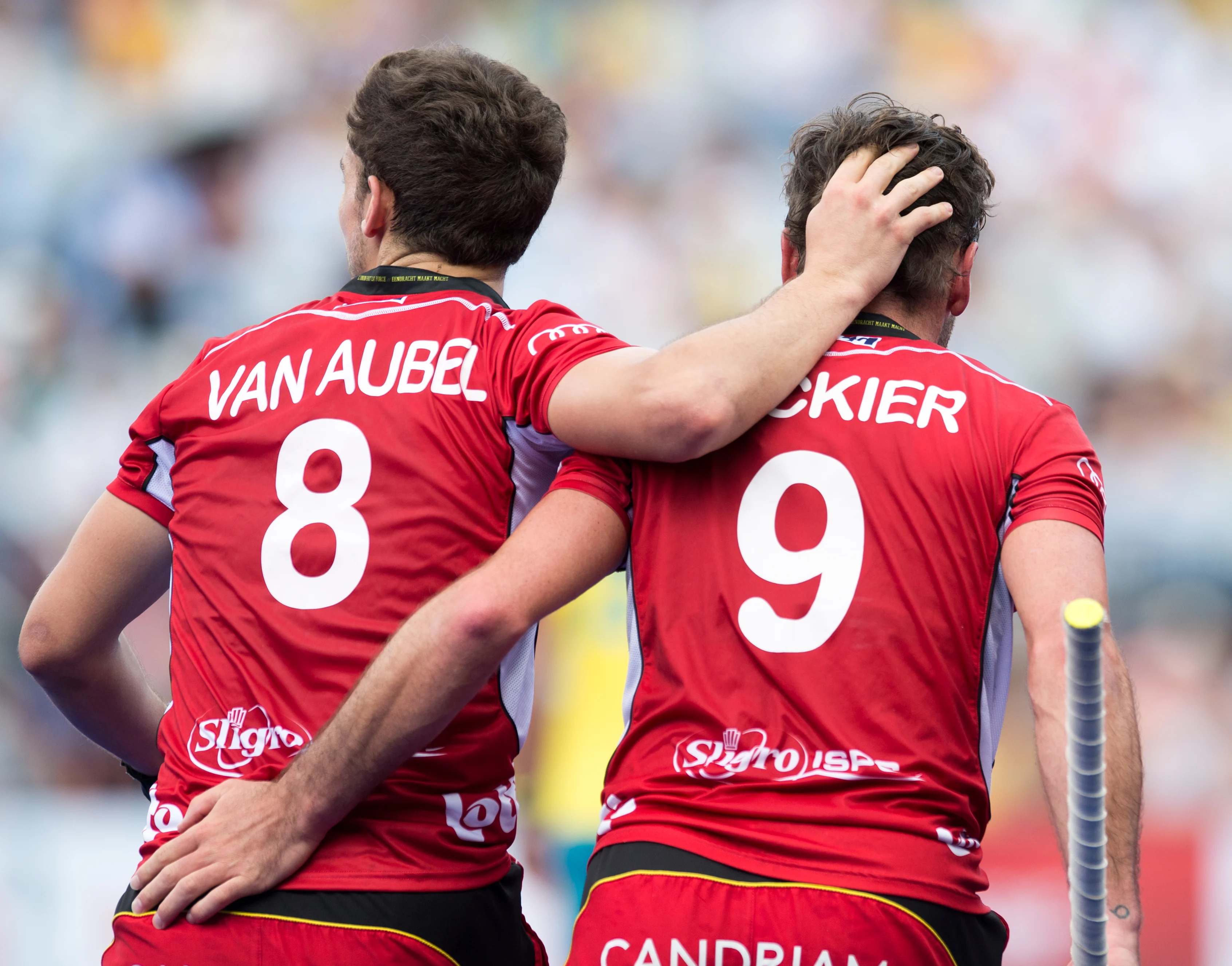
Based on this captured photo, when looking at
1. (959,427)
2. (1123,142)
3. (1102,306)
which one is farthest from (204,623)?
(1123,142)

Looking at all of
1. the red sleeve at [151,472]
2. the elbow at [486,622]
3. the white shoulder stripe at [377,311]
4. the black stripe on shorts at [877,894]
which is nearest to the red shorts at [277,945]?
the black stripe on shorts at [877,894]

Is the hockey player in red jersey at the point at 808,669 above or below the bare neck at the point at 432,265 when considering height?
below

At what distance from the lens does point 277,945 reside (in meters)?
1.92

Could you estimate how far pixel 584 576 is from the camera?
1994mm

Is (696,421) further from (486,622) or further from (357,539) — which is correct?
(357,539)

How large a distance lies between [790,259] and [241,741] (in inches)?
48.3

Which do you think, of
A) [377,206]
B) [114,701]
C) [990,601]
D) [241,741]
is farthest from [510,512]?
[114,701]

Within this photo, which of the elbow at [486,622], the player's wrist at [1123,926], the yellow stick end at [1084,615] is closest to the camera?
the yellow stick end at [1084,615]

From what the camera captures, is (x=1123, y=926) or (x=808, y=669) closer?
(x=1123, y=926)

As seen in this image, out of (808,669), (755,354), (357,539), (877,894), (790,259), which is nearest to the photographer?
(877,894)

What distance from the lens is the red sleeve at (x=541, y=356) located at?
208 centimetres

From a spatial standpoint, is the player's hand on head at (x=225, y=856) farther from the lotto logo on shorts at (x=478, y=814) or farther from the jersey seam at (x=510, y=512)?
the jersey seam at (x=510, y=512)

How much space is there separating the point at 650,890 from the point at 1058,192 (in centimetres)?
573

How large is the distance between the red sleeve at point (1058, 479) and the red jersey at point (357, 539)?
0.65 metres
